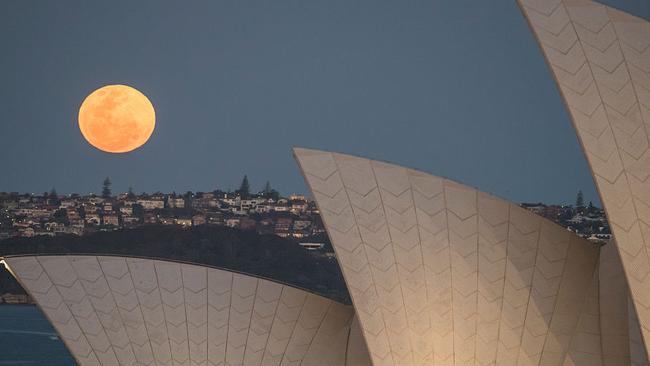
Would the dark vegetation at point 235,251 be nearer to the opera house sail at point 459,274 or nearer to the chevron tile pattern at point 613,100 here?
the opera house sail at point 459,274

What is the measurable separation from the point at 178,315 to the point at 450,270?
8273mm

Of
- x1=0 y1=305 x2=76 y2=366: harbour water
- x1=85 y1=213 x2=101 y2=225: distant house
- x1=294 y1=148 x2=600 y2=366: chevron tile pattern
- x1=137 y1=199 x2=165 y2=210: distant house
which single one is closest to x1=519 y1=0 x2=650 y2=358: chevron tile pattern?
x1=294 y1=148 x2=600 y2=366: chevron tile pattern

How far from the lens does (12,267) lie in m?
32.7

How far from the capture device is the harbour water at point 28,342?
108 metres

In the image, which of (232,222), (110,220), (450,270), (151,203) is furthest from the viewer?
(151,203)

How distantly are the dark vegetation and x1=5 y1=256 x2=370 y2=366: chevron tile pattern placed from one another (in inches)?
3098

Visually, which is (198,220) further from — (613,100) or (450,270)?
(613,100)

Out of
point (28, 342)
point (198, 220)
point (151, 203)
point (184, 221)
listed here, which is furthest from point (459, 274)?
point (151, 203)

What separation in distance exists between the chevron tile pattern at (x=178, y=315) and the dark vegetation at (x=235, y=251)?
78694 millimetres

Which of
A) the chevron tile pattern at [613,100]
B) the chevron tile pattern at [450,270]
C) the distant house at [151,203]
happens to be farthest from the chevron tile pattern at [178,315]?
the distant house at [151,203]

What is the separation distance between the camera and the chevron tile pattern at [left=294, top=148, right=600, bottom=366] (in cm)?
2973

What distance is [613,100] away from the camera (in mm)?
24250

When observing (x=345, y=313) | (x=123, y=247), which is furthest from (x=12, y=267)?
(x=123, y=247)

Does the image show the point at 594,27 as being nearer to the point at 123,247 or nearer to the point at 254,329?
the point at 254,329
